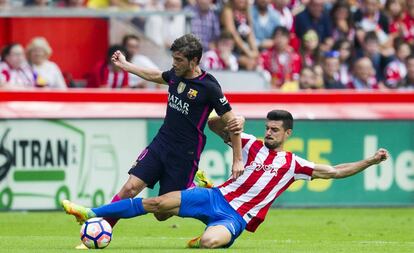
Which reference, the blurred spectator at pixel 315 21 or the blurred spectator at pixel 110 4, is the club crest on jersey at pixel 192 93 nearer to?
the blurred spectator at pixel 110 4

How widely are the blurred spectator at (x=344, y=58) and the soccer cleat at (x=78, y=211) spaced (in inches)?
399

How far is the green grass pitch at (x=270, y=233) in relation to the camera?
38.0 feet

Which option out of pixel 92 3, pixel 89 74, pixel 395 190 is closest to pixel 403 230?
pixel 395 190

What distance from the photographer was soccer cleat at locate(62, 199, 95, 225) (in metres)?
11.0

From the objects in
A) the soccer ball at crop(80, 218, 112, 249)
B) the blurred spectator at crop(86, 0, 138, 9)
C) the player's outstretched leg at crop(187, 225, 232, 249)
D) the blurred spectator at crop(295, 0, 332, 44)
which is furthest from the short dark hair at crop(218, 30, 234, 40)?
the soccer ball at crop(80, 218, 112, 249)

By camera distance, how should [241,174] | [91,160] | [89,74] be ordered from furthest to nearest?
[89,74]
[91,160]
[241,174]

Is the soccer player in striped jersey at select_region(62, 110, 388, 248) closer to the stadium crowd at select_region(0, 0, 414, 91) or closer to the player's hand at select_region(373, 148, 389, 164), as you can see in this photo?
the player's hand at select_region(373, 148, 389, 164)

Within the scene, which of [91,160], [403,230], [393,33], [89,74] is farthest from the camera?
[393,33]

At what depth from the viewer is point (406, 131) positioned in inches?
680

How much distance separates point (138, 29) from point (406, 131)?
5.01 m

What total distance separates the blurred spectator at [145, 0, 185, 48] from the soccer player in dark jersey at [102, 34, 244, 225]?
7.92 metres

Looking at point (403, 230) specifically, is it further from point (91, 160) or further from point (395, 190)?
point (91, 160)

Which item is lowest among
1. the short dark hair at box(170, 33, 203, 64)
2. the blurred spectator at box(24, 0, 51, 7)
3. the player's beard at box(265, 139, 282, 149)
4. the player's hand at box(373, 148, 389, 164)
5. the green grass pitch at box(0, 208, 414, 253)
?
the green grass pitch at box(0, 208, 414, 253)

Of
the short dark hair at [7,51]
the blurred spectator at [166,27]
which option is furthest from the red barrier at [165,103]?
the blurred spectator at [166,27]
